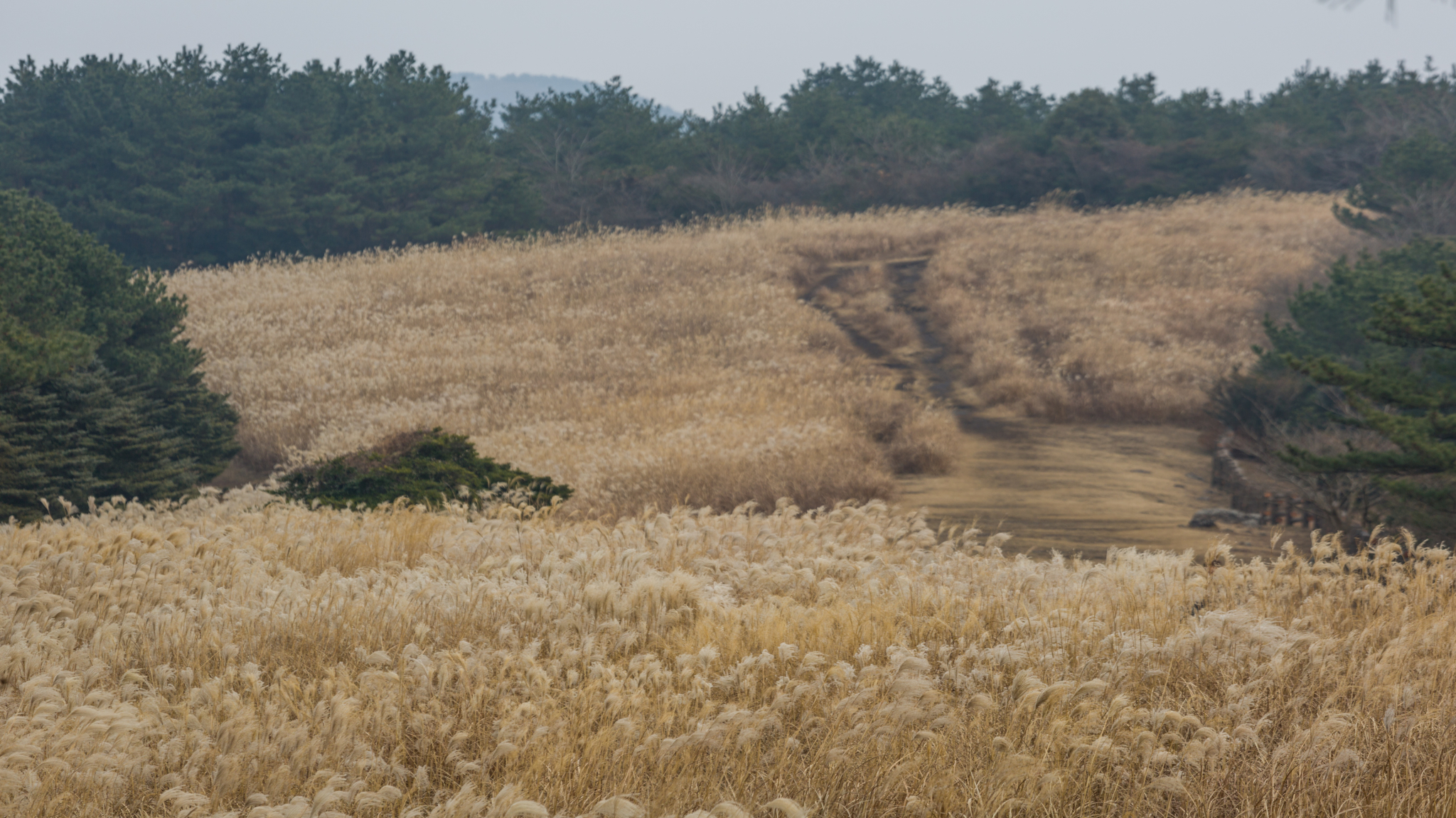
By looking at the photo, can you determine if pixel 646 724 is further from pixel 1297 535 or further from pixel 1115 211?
pixel 1115 211

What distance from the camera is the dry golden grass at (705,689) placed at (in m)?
2.82

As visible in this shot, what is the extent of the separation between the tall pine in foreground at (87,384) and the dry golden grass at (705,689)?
435 cm


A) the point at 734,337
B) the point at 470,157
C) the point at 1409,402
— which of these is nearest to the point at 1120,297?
the point at 734,337

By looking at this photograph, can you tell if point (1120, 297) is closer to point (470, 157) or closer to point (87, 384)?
point (87, 384)

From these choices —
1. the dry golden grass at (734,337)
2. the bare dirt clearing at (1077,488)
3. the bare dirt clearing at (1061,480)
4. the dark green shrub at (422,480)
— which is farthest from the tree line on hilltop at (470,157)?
the dark green shrub at (422,480)

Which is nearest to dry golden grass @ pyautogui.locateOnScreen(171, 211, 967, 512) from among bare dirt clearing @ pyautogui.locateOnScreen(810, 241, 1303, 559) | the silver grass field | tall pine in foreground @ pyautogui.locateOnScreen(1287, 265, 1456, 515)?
bare dirt clearing @ pyautogui.locateOnScreen(810, 241, 1303, 559)

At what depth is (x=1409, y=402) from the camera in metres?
8.16

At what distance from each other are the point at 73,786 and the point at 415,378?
623 inches

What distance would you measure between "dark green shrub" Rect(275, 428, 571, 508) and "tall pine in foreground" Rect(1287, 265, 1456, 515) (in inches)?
271

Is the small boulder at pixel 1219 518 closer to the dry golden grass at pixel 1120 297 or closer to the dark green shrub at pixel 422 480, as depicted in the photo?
the dry golden grass at pixel 1120 297

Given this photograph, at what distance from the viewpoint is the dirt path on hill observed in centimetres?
1002

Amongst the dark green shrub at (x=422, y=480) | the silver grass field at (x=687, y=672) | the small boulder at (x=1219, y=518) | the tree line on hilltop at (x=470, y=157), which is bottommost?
the small boulder at (x=1219, y=518)

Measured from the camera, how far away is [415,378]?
17.9 metres

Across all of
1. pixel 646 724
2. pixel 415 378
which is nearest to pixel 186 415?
pixel 415 378
